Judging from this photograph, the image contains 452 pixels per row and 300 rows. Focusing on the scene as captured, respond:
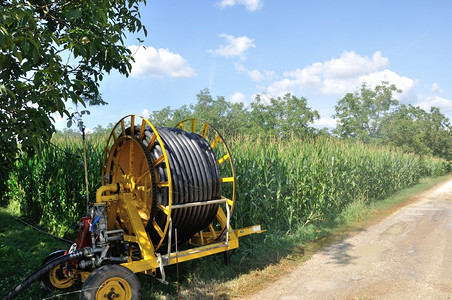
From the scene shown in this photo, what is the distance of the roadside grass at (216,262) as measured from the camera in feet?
18.4

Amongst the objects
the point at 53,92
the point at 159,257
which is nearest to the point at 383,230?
the point at 159,257

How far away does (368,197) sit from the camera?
48.4 feet

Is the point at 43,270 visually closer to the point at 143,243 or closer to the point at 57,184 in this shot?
the point at 143,243

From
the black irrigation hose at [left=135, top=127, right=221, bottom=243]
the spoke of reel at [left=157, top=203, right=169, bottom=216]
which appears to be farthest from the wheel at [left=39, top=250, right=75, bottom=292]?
the spoke of reel at [left=157, top=203, right=169, bottom=216]

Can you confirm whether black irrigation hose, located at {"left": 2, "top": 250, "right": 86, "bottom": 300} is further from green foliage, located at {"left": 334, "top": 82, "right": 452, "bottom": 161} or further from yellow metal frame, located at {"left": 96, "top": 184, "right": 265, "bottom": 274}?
green foliage, located at {"left": 334, "top": 82, "right": 452, "bottom": 161}

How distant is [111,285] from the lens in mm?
4465

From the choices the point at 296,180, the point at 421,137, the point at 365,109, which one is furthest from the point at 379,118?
the point at 296,180

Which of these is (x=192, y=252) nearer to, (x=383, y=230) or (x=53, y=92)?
(x=53, y=92)

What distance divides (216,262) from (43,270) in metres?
3.10

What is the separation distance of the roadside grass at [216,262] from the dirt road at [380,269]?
0.34m

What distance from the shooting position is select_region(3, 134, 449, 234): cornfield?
8531 millimetres

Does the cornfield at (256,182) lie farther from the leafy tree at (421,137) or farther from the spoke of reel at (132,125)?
the leafy tree at (421,137)

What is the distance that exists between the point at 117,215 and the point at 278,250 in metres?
3.40

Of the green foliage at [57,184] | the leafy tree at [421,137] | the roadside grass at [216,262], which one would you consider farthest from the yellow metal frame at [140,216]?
the leafy tree at [421,137]
